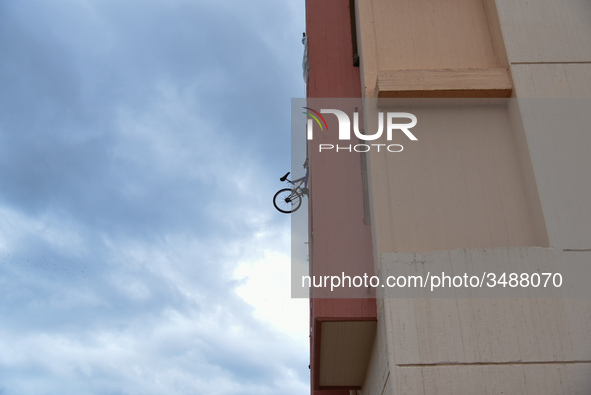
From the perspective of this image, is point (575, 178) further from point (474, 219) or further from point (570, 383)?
point (570, 383)

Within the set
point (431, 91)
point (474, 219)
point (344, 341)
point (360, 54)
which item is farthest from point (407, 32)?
point (344, 341)

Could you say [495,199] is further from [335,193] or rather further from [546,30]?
[546,30]

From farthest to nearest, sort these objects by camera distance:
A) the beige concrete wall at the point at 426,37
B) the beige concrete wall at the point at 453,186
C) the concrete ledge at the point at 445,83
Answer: the beige concrete wall at the point at 426,37
the concrete ledge at the point at 445,83
the beige concrete wall at the point at 453,186

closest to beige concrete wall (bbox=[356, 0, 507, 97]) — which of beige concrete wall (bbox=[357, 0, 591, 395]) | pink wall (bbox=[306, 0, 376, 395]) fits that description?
beige concrete wall (bbox=[357, 0, 591, 395])

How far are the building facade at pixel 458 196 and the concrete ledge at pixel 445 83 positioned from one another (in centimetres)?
2

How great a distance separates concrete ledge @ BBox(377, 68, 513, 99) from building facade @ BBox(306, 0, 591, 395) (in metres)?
0.02

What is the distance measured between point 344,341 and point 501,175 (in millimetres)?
3398

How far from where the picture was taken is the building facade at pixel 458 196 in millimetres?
7828

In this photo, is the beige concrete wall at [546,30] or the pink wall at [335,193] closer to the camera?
the pink wall at [335,193]

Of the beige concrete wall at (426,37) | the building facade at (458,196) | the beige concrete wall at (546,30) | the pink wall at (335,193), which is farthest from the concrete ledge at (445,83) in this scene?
the pink wall at (335,193)

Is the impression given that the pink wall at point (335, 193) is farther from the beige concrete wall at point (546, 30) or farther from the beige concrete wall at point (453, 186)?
the beige concrete wall at point (546, 30)

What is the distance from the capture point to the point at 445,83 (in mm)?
10211

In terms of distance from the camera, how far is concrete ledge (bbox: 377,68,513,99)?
10117mm

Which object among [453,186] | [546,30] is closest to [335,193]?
[453,186]
